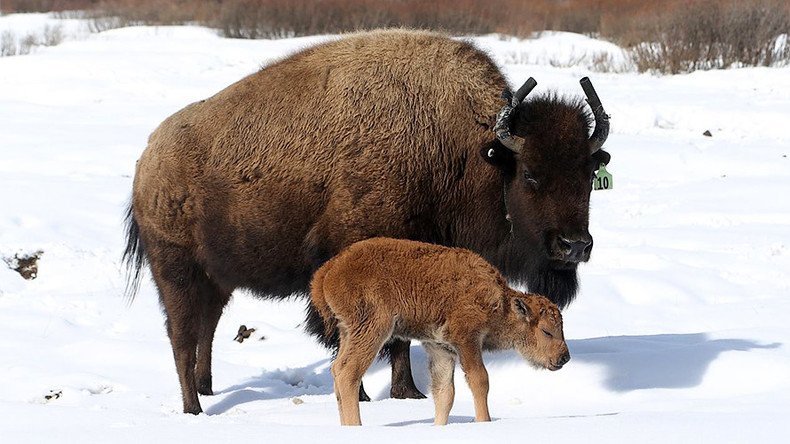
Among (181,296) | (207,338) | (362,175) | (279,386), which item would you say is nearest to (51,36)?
(207,338)

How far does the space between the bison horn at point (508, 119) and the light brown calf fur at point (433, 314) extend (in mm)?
1266

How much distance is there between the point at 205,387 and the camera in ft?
30.0

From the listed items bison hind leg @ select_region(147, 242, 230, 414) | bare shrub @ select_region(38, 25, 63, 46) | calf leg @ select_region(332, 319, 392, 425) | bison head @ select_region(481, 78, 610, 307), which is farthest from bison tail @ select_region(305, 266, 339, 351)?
bare shrub @ select_region(38, 25, 63, 46)

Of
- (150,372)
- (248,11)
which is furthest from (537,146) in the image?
(248,11)

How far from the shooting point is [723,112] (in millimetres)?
21422

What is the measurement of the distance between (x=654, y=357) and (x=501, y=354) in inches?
40.0

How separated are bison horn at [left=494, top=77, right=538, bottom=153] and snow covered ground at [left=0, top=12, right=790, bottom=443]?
1420mm

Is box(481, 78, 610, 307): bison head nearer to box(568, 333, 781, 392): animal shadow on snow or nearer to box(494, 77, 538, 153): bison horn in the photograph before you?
box(494, 77, 538, 153): bison horn

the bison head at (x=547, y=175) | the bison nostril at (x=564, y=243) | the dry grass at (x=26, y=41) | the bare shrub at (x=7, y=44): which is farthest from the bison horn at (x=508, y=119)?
the bare shrub at (x=7, y=44)

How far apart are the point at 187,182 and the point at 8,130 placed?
10.8 meters

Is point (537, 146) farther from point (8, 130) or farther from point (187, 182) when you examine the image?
point (8, 130)

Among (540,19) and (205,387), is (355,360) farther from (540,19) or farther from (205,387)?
(540,19)

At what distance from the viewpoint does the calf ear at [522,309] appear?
6.75 metres

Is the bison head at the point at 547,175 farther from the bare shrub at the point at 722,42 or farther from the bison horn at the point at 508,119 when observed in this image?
the bare shrub at the point at 722,42
